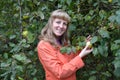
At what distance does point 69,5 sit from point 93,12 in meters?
0.22

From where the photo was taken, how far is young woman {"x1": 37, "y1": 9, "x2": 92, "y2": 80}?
7.96ft

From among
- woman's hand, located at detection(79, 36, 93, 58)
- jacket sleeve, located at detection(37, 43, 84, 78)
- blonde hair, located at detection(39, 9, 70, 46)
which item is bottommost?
jacket sleeve, located at detection(37, 43, 84, 78)

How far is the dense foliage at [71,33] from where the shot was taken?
237 cm

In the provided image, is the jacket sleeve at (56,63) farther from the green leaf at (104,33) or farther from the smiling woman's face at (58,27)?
the green leaf at (104,33)

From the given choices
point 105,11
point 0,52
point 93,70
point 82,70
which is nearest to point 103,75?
point 93,70

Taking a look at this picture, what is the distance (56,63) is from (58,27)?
0.30 metres

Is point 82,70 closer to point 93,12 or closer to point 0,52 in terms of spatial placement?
point 93,12

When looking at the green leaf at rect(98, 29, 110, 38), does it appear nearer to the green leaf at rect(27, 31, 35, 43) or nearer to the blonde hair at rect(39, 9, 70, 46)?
the blonde hair at rect(39, 9, 70, 46)

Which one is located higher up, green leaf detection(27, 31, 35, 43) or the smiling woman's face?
the smiling woman's face

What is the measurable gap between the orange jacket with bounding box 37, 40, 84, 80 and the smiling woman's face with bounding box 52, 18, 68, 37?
12 centimetres

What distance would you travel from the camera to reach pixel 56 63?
2434 millimetres

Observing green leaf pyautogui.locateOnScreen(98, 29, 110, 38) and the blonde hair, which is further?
the blonde hair

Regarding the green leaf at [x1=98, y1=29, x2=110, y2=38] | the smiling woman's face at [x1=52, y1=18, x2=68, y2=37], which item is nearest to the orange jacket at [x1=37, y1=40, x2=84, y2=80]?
the smiling woman's face at [x1=52, y1=18, x2=68, y2=37]

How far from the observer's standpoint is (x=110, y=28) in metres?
2.33
